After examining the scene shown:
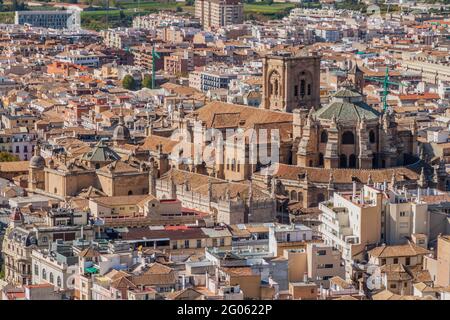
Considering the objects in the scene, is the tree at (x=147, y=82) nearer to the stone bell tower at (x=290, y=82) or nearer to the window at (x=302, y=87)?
the stone bell tower at (x=290, y=82)

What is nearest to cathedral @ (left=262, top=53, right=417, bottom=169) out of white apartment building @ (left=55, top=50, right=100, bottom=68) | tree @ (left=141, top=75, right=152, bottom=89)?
tree @ (left=141, top=75, right=152, bottom=89)

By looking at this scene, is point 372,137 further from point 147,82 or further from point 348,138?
point 147,82

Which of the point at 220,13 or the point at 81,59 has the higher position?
the point at 220,13

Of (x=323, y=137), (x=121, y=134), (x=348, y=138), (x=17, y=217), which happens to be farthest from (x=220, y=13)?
(x=17, y=217)

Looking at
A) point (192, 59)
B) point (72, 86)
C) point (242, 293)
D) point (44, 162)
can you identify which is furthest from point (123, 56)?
point (242, 293)

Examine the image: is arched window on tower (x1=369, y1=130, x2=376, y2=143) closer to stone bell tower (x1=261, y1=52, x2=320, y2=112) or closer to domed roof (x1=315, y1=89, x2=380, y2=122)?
domed roof (x1=315, y1=89, x2=380, y2=122)

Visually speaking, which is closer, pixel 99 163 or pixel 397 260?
pixel 397 260

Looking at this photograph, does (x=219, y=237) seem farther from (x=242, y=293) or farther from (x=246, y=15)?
(x=246, y=15)
